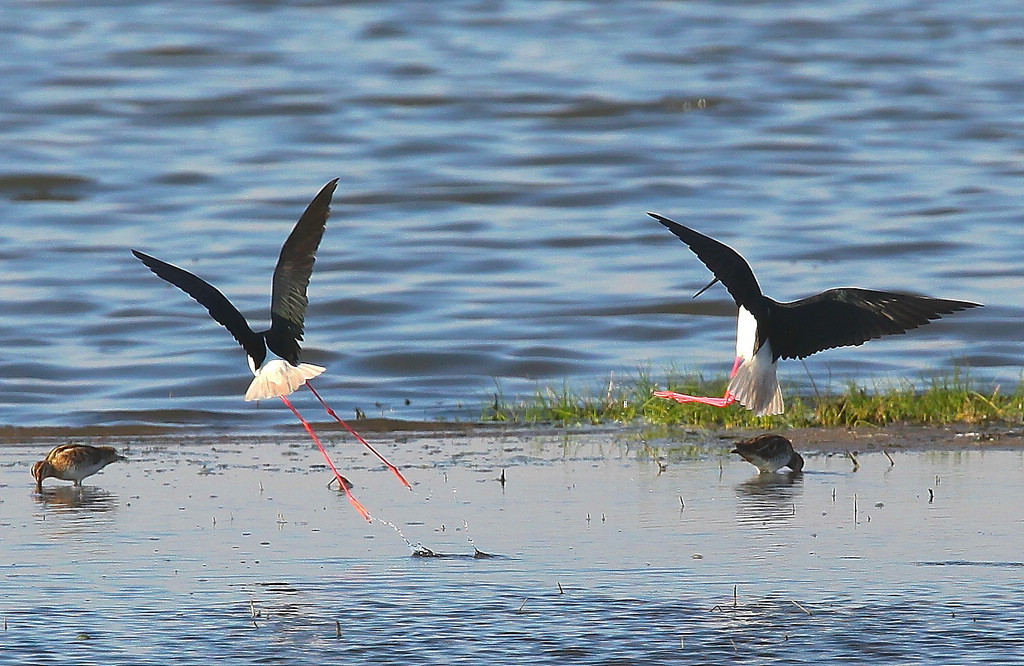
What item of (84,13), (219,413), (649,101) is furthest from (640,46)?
(219,413)

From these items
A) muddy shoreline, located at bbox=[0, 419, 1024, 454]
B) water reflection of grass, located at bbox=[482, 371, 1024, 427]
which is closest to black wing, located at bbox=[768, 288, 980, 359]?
muddy shoreline, located at bbox=[0, 419, 1024, 454]

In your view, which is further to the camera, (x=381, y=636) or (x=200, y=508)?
(x=200, y=508)

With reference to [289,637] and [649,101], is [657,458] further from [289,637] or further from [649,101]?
[649,101]

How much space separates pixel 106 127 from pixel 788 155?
9.35m

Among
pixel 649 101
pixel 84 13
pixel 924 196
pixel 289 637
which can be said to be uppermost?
pixel 84 13

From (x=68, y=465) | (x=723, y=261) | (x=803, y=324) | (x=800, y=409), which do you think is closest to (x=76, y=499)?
(x=68, y=465)

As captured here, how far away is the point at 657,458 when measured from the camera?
9.27m

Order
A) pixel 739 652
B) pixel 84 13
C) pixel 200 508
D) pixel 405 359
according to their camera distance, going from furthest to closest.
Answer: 1. pixel 84 13
2. pixel 405 359
3. pixel 200 508
4. pixel 739 652

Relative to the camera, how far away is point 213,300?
8.09m

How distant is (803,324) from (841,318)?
18cm

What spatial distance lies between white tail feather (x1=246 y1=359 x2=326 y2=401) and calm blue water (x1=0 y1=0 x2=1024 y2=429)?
414 cm

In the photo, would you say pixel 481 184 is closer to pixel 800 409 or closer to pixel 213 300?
pixel 800 409

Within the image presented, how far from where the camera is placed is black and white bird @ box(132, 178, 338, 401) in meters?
7.91

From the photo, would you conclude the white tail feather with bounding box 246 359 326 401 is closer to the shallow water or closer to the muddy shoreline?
the shallow water
